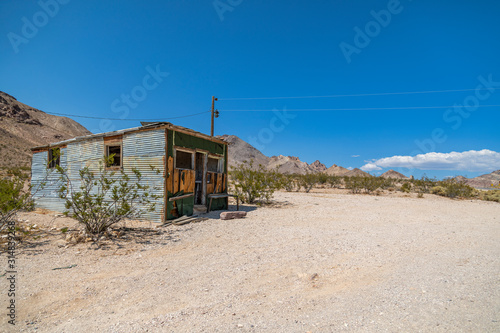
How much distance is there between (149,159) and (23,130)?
A: 191ft

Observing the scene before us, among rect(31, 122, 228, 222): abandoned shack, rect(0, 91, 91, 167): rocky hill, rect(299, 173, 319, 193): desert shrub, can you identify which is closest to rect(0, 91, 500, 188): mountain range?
rect(0, 91, 91, 167): rocky hill

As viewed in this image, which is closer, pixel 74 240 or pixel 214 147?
pixel 74 240

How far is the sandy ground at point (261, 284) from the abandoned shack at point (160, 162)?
101 inches

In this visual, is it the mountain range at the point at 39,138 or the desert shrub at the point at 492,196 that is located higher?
the mountain range at the point at 39,138

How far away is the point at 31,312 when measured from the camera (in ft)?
10.9

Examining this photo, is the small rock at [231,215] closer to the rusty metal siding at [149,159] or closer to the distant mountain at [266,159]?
the rusty metal siding at [149,159]

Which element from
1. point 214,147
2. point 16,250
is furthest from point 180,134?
point 16,250

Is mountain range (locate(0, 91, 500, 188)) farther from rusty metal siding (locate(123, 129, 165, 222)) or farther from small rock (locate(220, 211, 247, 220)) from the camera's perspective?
small rock (locate(220, 211, 247, 220))

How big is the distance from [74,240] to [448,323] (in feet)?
24.5

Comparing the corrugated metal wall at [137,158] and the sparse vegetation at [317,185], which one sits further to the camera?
the sparse vegetation at [317,185]

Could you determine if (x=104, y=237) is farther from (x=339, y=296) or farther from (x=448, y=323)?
(x=448, y=323)

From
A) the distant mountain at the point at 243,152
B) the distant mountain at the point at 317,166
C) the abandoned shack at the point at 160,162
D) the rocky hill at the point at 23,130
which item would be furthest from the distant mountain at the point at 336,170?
the rocky hill at the point at 23,130

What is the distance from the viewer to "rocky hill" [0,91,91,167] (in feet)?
122

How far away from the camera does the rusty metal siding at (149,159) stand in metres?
9.42
